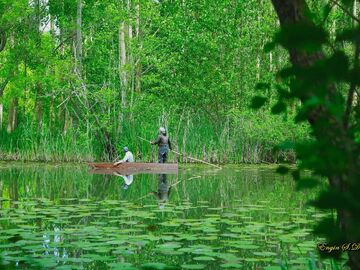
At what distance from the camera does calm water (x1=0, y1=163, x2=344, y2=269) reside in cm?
608

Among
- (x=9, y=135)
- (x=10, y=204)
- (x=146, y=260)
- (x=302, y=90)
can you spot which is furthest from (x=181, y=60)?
(x=302, y=90)

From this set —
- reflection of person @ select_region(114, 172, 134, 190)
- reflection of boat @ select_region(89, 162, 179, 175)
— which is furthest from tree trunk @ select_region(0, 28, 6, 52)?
reflection of person @ select_region(114, 172, 134, 190)

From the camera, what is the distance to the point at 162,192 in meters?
12.9

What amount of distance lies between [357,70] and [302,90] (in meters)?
0.13

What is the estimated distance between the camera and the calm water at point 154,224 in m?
6.08

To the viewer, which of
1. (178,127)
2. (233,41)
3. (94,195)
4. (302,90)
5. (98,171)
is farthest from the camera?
(233,41)

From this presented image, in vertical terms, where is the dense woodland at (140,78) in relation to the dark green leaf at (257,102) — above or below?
above

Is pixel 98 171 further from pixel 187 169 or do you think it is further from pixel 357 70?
pixel 357 70

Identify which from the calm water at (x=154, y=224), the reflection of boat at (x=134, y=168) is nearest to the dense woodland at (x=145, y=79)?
the reflection of boat at (x=134, y=168)

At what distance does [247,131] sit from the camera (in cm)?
2156

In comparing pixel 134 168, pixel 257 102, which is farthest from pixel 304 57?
pixel 134 168

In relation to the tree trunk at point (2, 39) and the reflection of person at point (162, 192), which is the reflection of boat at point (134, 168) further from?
the tree trunk at point (2, 39)

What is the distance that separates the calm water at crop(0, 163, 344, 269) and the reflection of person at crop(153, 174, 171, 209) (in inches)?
1.0

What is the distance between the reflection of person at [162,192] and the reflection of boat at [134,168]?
1.26 meters
